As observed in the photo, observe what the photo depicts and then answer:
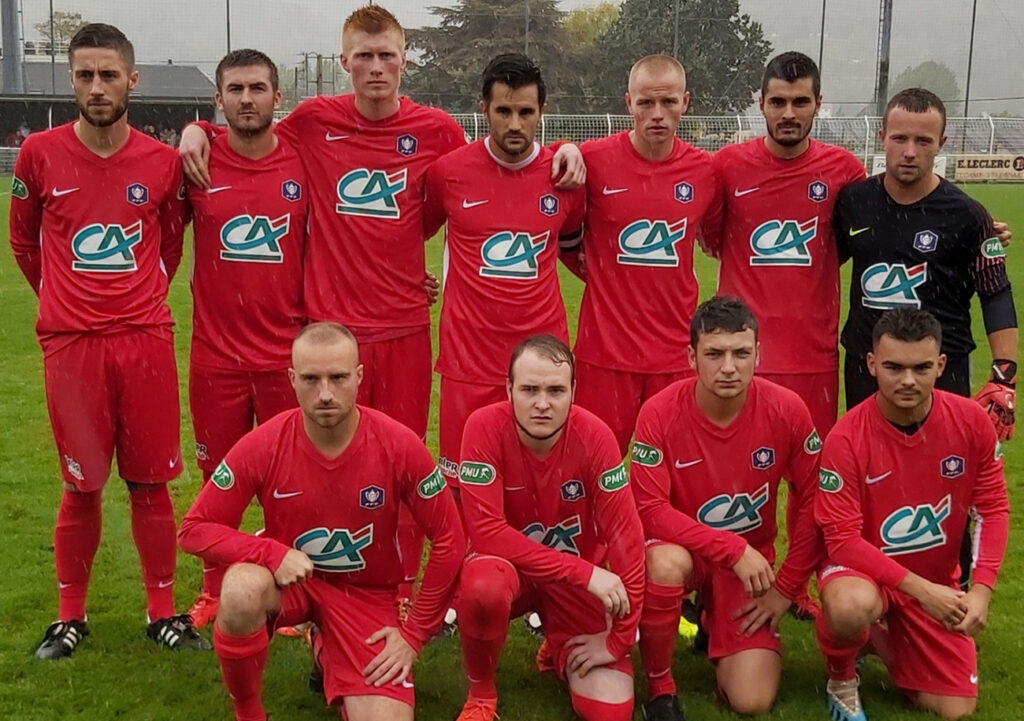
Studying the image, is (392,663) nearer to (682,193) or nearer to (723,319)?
(723,319)

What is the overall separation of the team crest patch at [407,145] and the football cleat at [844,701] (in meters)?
2.45

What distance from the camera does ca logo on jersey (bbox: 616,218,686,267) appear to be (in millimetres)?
4184

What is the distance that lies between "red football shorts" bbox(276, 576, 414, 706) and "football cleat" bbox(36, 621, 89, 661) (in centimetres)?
97

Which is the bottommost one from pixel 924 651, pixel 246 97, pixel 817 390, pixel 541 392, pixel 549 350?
pixel 924 651

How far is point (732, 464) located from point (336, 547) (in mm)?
1321

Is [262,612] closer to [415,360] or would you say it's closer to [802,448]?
[415,360]

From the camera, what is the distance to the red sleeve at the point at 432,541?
330 cm

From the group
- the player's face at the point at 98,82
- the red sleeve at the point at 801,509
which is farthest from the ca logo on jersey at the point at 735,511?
the player's face at the point at 98,82

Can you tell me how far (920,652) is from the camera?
11.6 feet

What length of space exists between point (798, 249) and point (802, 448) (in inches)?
35.9

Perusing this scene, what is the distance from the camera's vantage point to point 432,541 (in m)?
3.35

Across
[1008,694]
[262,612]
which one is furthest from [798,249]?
[262,612]

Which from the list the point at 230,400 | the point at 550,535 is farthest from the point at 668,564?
the point at 230,400

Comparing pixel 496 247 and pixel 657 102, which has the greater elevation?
pixel 657 102
